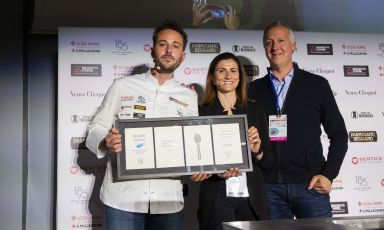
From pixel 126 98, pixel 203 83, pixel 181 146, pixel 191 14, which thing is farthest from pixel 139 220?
pixel 191 14

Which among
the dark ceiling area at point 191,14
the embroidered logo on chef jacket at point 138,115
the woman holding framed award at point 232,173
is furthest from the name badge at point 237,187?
the dark ceiling area at point 191,14

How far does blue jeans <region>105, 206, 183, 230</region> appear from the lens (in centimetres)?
229

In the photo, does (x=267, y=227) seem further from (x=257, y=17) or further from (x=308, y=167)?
(x=257, y=17)

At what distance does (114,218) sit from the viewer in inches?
90.0

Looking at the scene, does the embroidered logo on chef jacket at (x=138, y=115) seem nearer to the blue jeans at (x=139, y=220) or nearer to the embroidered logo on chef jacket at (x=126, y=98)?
the embroidered logo on chef jacket at (x=126, y=98)

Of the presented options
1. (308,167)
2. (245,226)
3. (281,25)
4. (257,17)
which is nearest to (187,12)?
(257,17)

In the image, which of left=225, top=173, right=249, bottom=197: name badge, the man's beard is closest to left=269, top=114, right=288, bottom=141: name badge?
left=225, top=173, right=249, bottom=197: name badge

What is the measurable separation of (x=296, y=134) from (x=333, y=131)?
24cm

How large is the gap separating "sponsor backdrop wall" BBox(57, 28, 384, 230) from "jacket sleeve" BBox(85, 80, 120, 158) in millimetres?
1136

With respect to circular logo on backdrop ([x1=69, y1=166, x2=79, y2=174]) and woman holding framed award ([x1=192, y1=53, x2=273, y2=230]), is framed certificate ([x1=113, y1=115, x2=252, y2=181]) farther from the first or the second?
circular logo on backdrop ([x1=69, y1=166, x2=79, y2=174])

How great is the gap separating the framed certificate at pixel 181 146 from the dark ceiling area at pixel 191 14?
1.95m

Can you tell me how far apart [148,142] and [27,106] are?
6.93 feet

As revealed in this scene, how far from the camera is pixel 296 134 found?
2732mm

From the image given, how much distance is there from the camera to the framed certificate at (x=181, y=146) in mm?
2311
